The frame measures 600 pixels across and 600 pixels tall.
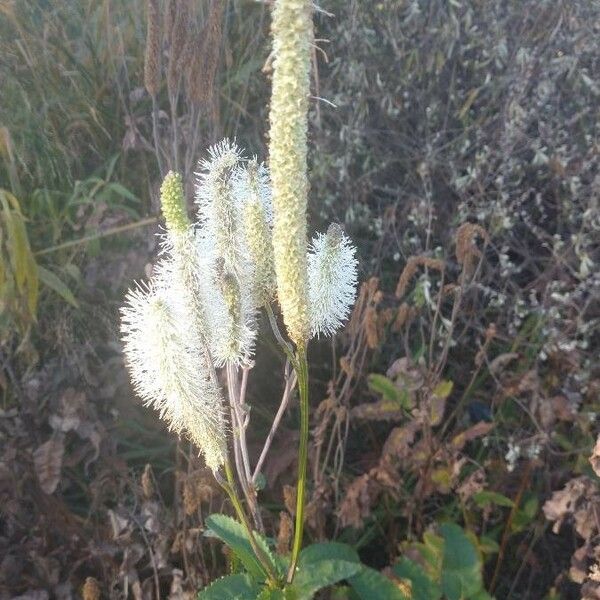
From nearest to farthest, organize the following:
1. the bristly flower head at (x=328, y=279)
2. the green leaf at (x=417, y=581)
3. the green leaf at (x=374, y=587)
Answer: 1. the bristly flower head at (x=328, y=279)
2. the green leaf at (x=374, y=587)
3. the green leaf at (x=417, y=581)

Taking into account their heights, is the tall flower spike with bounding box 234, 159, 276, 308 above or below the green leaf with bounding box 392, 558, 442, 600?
above

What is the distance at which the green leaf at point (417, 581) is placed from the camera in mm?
1930

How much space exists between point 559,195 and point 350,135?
0.69m

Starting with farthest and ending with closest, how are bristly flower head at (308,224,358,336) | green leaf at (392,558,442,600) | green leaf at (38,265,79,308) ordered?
green leaf at (38,265,79,308) → green leaf at (392,558,442,600) → bristly flower head at (308,224,358,336)

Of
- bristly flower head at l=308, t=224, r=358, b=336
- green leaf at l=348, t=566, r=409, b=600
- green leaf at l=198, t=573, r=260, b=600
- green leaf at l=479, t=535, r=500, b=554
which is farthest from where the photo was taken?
green leaf at l=479, t=535, r=500, b=554

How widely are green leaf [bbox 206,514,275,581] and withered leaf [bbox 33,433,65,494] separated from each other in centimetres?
70

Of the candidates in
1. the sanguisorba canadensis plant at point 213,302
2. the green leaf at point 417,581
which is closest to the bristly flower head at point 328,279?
the sanguisorba canadensis plant at point 213,302

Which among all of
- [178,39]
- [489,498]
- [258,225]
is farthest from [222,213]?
[489,498]

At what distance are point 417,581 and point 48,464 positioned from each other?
1.01m

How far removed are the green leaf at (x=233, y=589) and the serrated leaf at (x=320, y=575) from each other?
9 centimetres

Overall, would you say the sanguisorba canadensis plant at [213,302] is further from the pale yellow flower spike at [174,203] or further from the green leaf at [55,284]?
the green leaf at [55,284]

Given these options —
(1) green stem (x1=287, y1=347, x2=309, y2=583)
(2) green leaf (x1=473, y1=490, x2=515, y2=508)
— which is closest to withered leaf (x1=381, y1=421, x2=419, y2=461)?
(2) green leaf (x1=473, y1=490, x2=515, y2=508)

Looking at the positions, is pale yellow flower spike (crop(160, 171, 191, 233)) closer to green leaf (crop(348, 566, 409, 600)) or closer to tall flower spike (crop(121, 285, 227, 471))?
tall flower spike (crop(121, 285, 227, 471))

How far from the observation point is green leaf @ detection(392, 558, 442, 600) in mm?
1930
